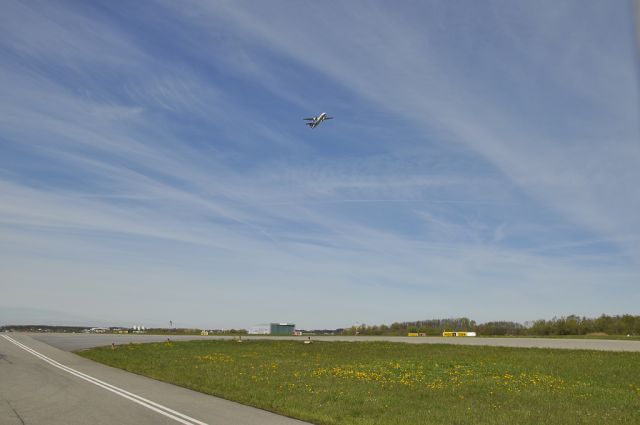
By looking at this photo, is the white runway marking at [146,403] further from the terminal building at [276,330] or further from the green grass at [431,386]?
the terminal building at [276,330]

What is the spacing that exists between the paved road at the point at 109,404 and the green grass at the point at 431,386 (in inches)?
55.8

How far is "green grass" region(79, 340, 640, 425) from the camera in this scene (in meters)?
16.8

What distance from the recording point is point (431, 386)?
904 inches

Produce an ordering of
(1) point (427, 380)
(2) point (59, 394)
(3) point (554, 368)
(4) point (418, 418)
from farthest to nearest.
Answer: (3) point (554, 368) < (1) point (427, 380) < (2) point (59, 394) < (4) point (418, 418)

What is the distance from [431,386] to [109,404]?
12.8 meters

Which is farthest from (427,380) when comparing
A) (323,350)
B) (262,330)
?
(262,330)

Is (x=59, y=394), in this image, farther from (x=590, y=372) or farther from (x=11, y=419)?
(x=590, y=372)

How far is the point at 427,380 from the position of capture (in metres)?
25.1

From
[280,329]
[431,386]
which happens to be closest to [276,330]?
[280,329]

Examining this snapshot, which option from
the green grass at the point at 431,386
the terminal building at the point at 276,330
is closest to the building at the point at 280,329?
the terminal building at the point at 276,330

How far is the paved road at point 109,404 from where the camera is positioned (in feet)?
49.0

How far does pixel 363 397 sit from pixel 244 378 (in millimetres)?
8623

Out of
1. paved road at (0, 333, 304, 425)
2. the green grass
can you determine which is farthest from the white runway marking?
the green grass

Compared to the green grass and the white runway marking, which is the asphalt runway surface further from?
the green grass
